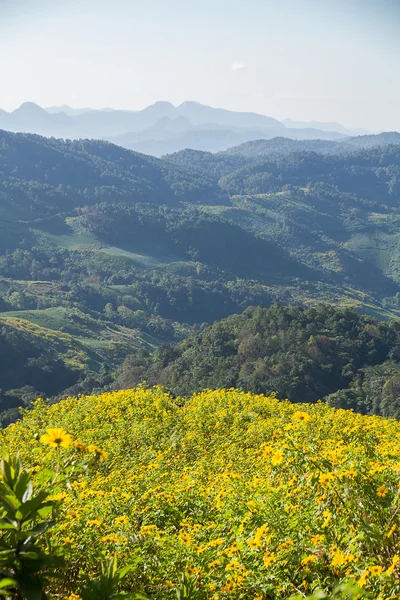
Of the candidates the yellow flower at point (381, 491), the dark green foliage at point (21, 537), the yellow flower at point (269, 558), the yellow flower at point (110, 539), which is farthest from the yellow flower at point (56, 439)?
the yellow flower at point (381, 491)

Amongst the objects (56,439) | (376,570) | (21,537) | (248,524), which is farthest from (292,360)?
(21,537)

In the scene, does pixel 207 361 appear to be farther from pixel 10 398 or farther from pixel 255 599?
pixel 255 599

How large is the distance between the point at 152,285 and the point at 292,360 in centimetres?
8959

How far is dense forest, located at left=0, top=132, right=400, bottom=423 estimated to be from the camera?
40472 millimetres

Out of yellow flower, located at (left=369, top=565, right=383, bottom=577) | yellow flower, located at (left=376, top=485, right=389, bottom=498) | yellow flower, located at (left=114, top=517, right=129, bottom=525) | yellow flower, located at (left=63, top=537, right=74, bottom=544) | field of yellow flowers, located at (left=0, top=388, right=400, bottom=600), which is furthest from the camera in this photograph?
yellow flower, located at (left=114, top=517, right=129, bottom=525)

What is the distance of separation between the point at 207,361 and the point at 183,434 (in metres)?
32.8

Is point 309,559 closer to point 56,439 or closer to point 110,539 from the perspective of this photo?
point 110,539

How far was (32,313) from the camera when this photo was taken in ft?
319

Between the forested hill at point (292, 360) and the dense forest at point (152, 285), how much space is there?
174 millimetres

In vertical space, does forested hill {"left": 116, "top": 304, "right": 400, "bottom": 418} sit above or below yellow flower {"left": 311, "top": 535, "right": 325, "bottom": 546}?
below

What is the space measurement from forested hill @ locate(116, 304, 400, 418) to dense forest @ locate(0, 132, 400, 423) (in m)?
0.17

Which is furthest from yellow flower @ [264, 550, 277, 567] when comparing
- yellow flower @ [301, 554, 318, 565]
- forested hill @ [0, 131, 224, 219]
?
forested hill @ [0, 131, 224, 219]

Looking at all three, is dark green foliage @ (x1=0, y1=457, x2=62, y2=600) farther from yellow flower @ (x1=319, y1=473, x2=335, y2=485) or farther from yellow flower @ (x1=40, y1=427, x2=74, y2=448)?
yellow flower @ (x1=319, y1=473, x2=335, y2=485)

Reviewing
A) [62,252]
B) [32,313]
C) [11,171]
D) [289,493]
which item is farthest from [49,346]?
[11,171]
